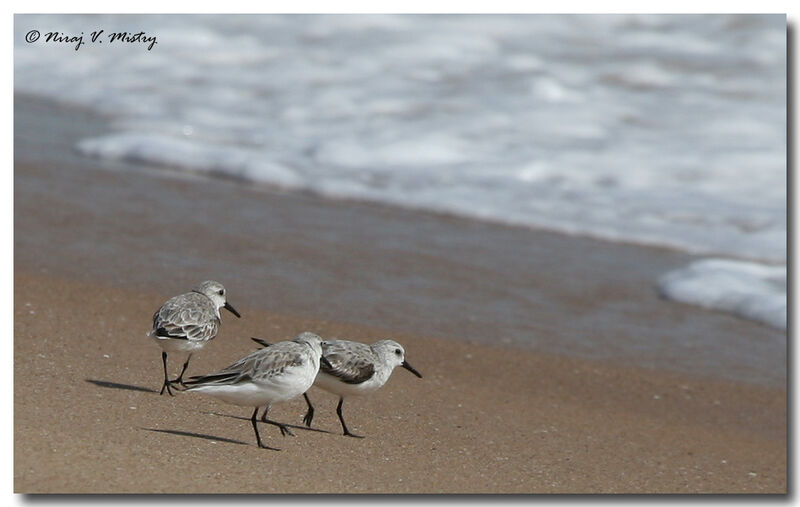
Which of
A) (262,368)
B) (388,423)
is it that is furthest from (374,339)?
(262,368)

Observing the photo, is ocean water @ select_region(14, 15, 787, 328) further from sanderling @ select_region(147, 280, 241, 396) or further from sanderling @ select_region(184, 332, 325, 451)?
sanderling @ select_region(184, 332, 325, 451)

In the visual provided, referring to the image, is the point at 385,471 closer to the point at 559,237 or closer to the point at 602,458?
the point at 602,458

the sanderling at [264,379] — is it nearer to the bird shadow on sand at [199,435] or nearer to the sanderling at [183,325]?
the bird shadow on sand at [199,435]

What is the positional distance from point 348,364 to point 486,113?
8189mm

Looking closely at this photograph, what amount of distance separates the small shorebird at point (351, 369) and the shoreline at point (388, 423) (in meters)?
0.24

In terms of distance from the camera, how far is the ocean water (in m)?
10.1

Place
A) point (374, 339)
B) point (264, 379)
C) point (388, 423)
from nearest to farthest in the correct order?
point (264, 379)
point (388, 423)
point (374, 339)

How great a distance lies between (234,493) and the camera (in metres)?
4.16

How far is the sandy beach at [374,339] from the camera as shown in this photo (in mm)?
4645

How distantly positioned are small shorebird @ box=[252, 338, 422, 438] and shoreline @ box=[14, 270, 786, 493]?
237 millimetres

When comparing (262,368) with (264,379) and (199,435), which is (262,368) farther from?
(199,435)

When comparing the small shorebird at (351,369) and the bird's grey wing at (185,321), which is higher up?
the bird's grey wing at (185,321)

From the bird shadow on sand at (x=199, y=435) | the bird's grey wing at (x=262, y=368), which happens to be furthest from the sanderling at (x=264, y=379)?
the bird shadow on sand at (x=199, y=435)

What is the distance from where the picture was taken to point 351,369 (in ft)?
16.2
